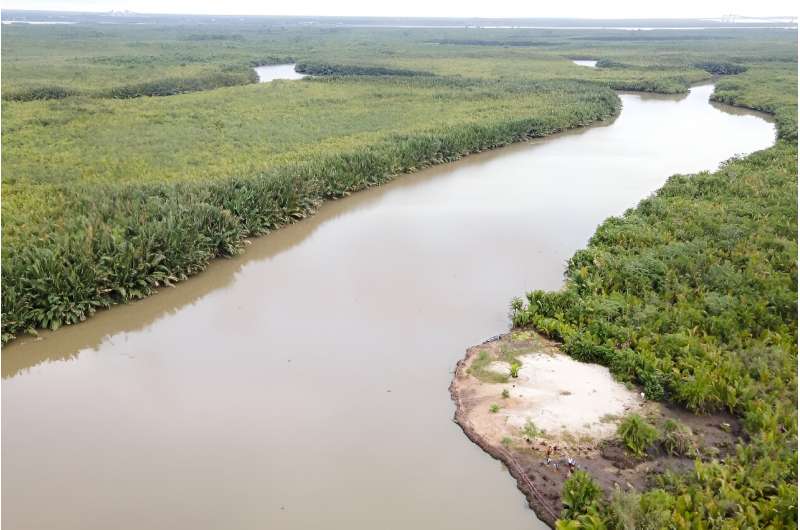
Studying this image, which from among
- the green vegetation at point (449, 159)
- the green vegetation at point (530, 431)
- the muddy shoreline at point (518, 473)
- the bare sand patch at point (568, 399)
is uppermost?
the green vegetation at point (449, 159)

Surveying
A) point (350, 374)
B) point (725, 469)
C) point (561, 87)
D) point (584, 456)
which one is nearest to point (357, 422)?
point (350, 374)

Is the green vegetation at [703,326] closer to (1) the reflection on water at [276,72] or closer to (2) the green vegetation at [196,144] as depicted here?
(2) the green vegetation at [196,144]

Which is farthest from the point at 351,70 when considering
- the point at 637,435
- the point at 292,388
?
the point at 637,435

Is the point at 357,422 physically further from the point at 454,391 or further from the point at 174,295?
the point at 174,295

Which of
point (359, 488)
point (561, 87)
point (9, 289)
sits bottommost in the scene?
point (359, 488)

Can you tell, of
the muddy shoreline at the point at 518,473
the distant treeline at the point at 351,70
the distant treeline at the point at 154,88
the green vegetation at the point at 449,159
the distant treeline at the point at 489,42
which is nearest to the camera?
→ the muddy shoreline at the point at 518,473

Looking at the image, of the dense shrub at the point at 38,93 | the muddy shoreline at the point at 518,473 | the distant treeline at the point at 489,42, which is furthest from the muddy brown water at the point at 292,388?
the distant treeline at the point at 489,42

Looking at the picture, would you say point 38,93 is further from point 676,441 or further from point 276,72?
point 676,441
